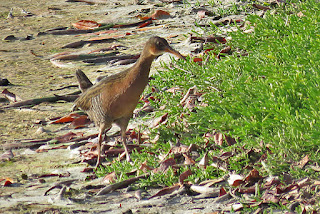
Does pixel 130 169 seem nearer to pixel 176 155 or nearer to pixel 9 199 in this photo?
pixel 176 155

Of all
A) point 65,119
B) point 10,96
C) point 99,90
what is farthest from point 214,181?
point 10,96

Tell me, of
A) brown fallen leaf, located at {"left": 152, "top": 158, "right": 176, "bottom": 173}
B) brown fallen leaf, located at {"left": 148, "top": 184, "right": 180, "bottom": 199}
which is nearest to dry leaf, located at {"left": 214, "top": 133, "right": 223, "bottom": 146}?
brown fallen leaf, located at {"left": 152, "top": 158, "right": 176, "bottom": 173}

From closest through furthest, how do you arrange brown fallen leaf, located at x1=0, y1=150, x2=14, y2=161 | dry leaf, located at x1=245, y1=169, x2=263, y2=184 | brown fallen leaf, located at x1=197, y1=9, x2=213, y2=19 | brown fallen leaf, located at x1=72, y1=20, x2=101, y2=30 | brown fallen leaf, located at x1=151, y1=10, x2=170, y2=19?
dry leaf, located at x1=245, y1=169, x2=263, y2=184
brown fallen leaf, located at x1=0, y1=150, x2=14, y2=161
brown fallen leaf, located at x1=197, y1=9, x2=213, y2=19
brown fallen leaf, located at x1=151, y1=10, x2=170, y2=19
brown fallen leaf, located at x1=72, y1=20, x2=101, y2=30

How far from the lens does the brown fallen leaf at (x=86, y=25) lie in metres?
10.5

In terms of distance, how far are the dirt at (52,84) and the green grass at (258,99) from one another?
0.47 metres

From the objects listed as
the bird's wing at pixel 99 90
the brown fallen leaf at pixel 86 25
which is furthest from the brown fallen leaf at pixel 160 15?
the bird's wing at pixel 99 90

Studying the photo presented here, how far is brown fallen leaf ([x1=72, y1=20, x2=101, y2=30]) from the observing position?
10477mm

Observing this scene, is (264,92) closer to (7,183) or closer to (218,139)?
(218,139)

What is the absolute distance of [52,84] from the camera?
811 centimetres

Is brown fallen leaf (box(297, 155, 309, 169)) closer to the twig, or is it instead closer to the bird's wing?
the bird's wing

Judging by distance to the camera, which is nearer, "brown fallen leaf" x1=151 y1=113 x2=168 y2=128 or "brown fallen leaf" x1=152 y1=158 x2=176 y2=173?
"brown fallen leaf" x1=152 y1=158 x2=176 y2=173

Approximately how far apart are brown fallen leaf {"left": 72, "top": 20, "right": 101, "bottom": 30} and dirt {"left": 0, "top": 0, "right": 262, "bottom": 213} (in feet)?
0.73

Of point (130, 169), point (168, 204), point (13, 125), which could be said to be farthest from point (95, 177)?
point (13, 125)

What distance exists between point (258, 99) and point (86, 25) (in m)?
6.11
